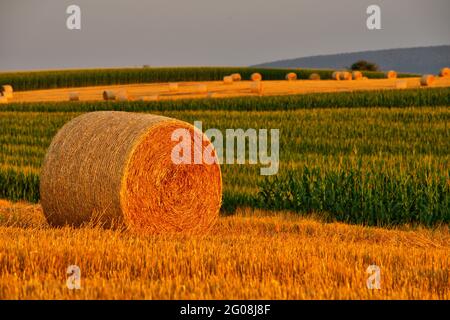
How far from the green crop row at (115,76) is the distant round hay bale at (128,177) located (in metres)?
54.5

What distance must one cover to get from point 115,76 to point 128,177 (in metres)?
56.9

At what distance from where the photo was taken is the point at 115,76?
222ft

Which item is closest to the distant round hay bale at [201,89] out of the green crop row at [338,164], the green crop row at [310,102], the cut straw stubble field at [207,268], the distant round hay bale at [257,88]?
the distant round hay bale at [257,88]

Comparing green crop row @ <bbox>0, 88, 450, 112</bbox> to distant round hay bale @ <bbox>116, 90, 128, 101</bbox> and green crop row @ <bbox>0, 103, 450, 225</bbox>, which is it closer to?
distant round hay bale @ <bbox>116, 90, 128, 101</bbox>

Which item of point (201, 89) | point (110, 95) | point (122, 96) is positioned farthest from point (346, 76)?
point (122, 96)

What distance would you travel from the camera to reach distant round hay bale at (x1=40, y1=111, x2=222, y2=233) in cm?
1160

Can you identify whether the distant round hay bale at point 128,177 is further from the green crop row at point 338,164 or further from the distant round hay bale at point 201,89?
the distant round hay bale at point 201,89

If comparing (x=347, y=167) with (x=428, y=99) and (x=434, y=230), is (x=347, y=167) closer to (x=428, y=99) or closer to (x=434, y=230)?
(x=434, y=230)

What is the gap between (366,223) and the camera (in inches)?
579
